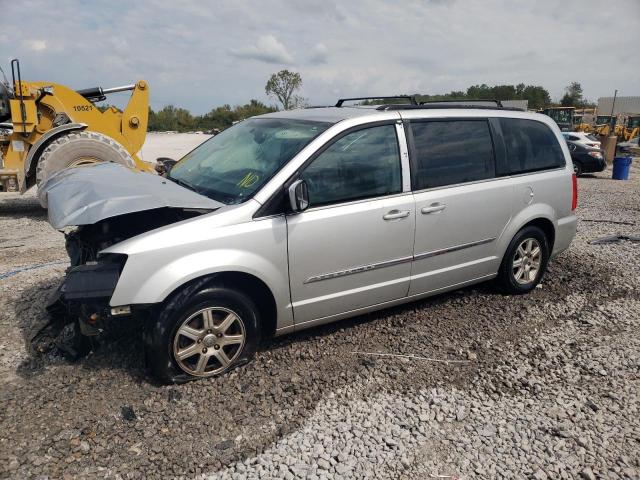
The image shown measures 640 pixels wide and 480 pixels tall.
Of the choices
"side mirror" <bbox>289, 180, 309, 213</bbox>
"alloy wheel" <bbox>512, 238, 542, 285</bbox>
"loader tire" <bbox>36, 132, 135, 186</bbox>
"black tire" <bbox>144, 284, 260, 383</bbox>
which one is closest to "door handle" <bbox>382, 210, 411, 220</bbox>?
"side mirror" <bbox>289, 180, 309, 213</bbox>

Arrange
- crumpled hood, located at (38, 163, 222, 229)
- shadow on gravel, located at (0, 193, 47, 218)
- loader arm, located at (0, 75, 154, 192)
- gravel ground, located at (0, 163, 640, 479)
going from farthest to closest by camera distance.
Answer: shadow on gravel, located at (0, 193, 47, 218), loader arm, located at (0, 75, 154, 192), crumpled hood, located at (38, 163, 222, 229), gravel ground, located at (0, 163, 640, 479)

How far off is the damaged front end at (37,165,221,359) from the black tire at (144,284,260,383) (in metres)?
0.15

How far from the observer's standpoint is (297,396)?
3250mm

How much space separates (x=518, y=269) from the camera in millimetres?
4879

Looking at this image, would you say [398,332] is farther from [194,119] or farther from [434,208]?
[194,119]

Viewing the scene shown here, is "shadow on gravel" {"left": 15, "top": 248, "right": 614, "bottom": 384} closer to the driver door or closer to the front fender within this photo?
the driver door

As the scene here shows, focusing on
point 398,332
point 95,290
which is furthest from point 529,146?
point 95,290

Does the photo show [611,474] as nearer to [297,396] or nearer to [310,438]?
[310,438]

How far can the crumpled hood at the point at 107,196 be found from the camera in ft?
10.1

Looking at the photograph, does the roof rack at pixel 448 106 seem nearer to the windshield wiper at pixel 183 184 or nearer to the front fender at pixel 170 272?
the windshield wiper at pixel 183 184

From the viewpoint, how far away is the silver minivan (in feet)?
10.1

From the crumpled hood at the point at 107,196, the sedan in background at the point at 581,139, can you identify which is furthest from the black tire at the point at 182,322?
the sedan in background at the point at 581,139

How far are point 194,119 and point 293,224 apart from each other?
5968 centimetres

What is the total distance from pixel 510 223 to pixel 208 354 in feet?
9.65
